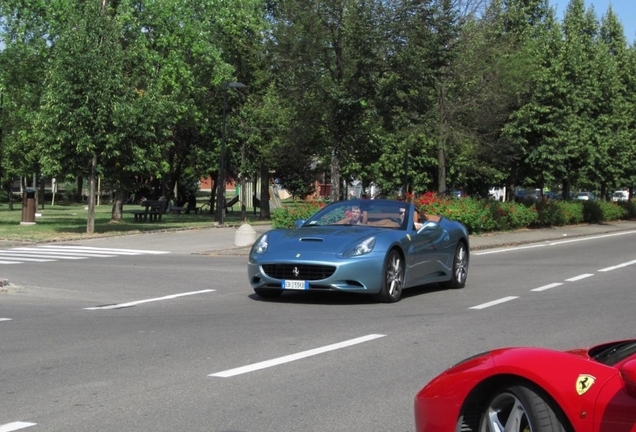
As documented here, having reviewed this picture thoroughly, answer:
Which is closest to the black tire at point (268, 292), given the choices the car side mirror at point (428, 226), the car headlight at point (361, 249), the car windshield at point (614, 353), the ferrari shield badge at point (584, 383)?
the car headlight at point (361, 249)

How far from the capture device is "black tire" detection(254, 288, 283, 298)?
13.2m

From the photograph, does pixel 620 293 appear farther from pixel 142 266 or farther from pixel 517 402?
pixel 517 402

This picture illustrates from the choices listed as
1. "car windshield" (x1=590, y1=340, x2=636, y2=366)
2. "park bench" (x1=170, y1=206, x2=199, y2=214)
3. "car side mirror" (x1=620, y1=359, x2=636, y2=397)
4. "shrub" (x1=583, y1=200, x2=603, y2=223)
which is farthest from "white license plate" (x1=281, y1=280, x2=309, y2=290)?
"park bench" (x1=170, y1=206, x2=199, y2=214)

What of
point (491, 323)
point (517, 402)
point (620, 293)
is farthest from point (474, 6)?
point (517, 402)

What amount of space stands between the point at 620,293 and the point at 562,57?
27809mm

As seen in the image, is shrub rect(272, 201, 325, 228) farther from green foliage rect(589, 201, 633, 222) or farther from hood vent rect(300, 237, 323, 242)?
green foliage rect(589, 201, 633, 222)

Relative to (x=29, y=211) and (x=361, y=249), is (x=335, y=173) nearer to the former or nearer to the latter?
(x=29, y=211)

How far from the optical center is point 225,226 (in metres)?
34.5

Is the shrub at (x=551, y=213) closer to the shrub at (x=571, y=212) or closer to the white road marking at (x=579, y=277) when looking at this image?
the shrub at (x=571, y=212)

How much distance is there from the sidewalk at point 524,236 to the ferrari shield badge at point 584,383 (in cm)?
1904

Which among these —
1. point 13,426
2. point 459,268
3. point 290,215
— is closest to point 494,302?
point 459,268

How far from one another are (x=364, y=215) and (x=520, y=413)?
952cm

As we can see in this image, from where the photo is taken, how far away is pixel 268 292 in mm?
13344

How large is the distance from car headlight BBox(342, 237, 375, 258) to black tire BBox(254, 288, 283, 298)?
53.1 inches
